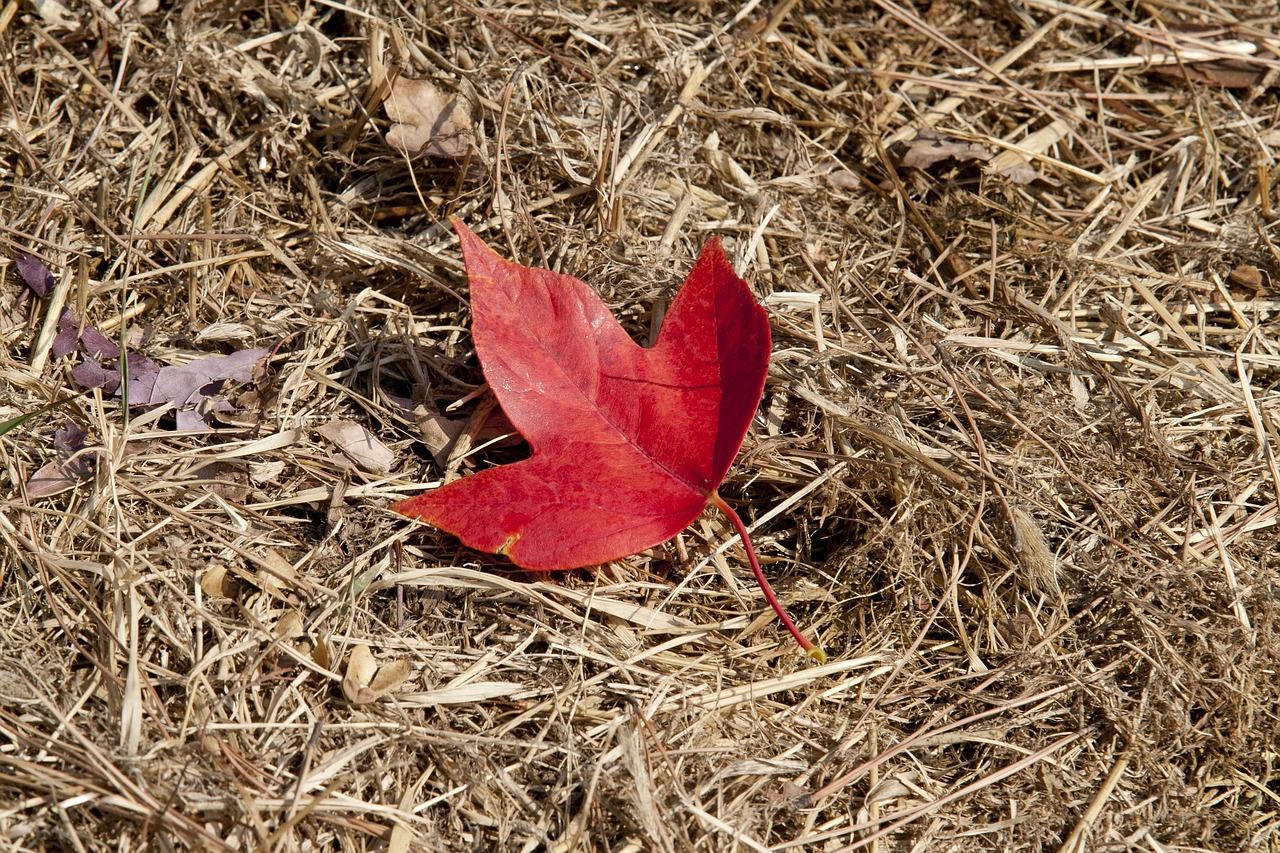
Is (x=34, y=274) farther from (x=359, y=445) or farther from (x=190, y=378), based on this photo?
(x=359, y=445)

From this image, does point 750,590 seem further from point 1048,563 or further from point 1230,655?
point 1230,655

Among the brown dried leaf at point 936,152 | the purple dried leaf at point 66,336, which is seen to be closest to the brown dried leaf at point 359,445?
the purple dried leaf at point 66,336

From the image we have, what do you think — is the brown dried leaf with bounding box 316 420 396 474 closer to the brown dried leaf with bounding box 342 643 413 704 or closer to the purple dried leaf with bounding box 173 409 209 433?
the purple dried leaf with bounding box 173 409 209 433

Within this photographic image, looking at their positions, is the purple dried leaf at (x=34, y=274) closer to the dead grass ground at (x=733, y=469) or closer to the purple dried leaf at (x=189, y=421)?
the dead grass ground at (x=733, y=469)

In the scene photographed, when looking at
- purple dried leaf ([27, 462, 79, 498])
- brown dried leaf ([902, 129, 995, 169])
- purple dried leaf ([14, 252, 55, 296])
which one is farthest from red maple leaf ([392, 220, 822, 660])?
purple dried leaf ([14, 252, 55, 296])

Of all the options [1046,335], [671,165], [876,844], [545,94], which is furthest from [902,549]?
[545,94]

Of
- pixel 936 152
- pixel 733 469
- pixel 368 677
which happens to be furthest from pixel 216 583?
pixel 936 152
